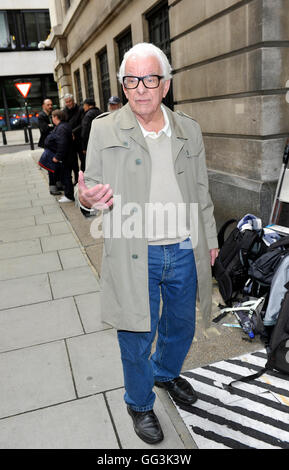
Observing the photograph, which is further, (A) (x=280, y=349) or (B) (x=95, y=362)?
(B) (x=95, y=362)

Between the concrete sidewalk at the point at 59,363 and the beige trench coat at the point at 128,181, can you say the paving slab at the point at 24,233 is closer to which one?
the concrete sidewalk at the point at 59,363

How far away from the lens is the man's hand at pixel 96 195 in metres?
1.89

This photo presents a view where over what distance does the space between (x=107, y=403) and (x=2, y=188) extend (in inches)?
394

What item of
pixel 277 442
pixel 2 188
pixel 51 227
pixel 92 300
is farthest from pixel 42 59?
pixel 277 442

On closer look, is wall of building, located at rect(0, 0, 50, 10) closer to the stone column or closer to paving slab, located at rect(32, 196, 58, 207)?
paving slab, located at rect(32, 196, 58, 207)

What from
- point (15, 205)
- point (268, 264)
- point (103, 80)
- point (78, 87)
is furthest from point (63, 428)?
point (78, 87)

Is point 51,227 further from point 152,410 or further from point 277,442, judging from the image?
point 277,442

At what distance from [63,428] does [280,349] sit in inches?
64.6

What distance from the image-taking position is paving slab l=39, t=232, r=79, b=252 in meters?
6.11

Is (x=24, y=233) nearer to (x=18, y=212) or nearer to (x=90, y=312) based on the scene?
(x=18, y=212)

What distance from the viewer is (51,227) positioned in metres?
7.22

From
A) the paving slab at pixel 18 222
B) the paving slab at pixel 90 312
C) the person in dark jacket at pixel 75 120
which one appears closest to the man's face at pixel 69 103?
the person in dark jacket at pixel 75 120

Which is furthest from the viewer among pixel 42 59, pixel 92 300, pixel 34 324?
pixel 42 59

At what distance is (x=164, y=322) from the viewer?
254 centimetres
